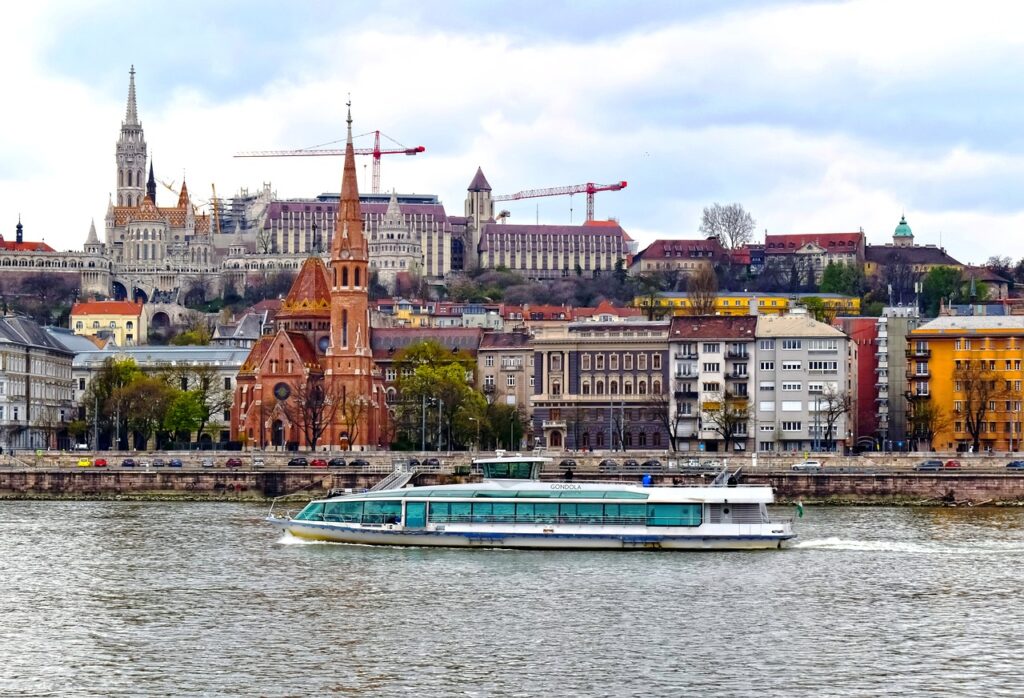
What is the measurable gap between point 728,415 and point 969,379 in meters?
14.1

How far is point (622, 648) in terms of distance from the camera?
50500mm

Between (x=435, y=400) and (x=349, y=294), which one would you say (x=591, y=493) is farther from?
(x=349, y=294)

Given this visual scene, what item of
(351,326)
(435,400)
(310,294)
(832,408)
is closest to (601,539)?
(832,408)

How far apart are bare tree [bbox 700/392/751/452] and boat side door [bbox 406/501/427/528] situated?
53.0m

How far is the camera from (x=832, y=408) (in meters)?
125

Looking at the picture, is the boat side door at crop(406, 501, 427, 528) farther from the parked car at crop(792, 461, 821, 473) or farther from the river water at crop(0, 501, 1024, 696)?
the parked car at crop(792, 461, 821, 473)

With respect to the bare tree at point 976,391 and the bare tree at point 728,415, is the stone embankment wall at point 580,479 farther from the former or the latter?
the bare tree at point 976,391

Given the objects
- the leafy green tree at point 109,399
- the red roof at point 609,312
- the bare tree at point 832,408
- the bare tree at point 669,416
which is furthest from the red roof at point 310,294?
the bare tree at point 832,408

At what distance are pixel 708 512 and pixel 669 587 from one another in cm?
1227

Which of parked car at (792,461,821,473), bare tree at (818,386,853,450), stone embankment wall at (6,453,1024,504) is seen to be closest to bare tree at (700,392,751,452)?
bare tree at (818,386,853,450)

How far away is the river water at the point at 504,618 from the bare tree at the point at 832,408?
1711 inches

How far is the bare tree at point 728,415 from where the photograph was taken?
12744 cm

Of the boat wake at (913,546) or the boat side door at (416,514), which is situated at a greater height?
the boat side door at (416,514)

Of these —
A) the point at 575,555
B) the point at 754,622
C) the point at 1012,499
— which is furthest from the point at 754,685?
the point at 1012,499
